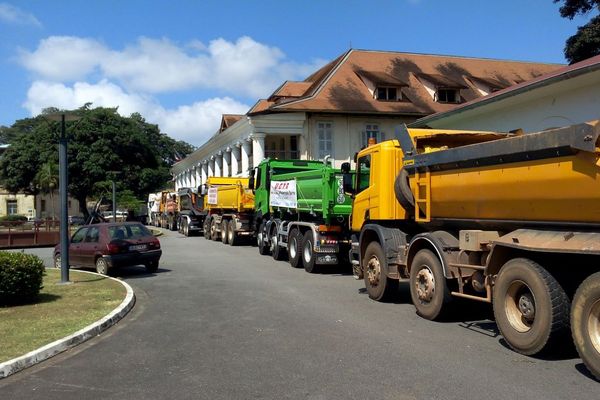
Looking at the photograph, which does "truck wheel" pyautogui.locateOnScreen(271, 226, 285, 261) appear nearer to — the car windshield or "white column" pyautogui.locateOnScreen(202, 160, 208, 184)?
the car windshield

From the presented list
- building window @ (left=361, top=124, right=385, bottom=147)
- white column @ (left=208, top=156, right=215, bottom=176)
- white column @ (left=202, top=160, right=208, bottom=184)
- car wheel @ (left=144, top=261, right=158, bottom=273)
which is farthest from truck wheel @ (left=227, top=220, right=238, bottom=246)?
white column @ (left=202, top=160, right=208, bottom=184)

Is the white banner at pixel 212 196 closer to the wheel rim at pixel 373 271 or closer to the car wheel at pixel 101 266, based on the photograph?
the car wheel at pixel 101 266

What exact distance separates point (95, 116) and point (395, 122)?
35.3 m

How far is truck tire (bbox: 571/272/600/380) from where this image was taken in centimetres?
550

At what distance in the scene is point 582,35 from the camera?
84.8ft

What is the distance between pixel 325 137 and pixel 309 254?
21.1m

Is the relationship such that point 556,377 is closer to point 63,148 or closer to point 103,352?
point 103,352

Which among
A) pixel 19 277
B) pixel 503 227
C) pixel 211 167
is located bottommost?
pixel 19 277

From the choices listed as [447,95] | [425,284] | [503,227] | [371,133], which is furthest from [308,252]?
[447,95]

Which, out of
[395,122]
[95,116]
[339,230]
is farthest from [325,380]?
[95,116]

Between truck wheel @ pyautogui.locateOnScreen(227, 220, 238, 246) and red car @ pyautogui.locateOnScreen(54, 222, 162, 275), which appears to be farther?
truck wheel @ pyautogui.locateOnScreen(227, 220, 238, 246)

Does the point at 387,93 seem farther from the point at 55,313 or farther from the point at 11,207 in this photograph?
the point at 11,207

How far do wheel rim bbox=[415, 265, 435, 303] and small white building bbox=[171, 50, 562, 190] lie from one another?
26.2m

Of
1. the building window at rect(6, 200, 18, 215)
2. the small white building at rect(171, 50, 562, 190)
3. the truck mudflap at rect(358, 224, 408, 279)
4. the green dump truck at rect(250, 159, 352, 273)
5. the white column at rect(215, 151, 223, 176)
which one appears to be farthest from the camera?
the building window at rect(6, 200, 18, 215)
